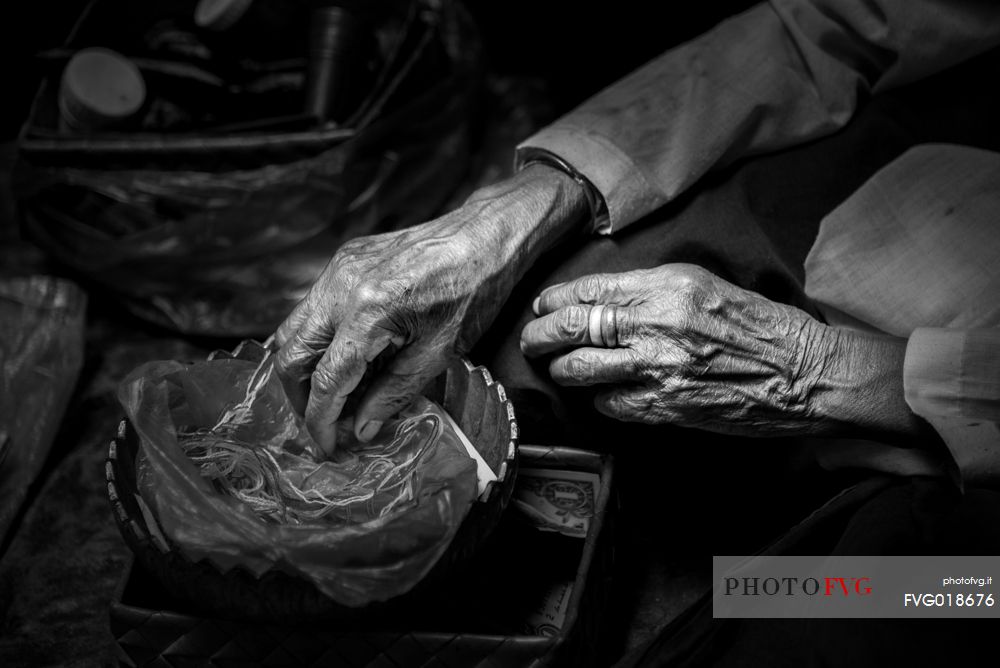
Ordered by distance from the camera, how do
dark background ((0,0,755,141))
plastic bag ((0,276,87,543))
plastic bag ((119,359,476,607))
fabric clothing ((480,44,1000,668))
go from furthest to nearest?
dark background ((0,0,755,141)), plastic bag ((0,276,87,543)), fabric clothing ((480,44,1000,668)), plastic bag ((119,359,476,607))

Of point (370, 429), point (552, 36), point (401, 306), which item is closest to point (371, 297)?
point (401, 306)

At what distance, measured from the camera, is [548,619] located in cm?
105

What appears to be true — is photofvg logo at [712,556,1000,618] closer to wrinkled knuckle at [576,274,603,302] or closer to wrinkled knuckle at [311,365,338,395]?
wrinkled knuckle at [576,274,603,302]

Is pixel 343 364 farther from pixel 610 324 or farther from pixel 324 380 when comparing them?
pixel 610 324

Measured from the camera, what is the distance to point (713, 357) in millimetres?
898

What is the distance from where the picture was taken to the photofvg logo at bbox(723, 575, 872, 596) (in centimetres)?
81

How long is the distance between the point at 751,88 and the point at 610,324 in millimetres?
413

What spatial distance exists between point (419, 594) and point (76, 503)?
70 cm

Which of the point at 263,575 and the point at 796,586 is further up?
the point at 263,575

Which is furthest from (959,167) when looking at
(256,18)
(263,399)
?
(256,18)

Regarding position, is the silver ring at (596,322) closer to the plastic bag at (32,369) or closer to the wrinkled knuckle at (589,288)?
the wrinkled knuckle at (589,288)

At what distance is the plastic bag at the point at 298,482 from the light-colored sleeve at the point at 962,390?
0.44 meters

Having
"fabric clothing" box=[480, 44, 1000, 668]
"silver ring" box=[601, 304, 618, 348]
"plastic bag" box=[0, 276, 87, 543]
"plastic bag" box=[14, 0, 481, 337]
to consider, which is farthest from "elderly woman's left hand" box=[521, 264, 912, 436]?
"plastic bag" box=[0, 276, 87, 543]

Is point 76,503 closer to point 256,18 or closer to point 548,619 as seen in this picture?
point 548,619
